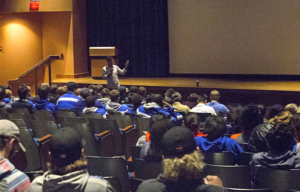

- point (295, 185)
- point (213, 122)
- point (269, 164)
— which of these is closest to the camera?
point (295, 185)

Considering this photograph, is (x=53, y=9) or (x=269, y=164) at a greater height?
(x=53, y=9)

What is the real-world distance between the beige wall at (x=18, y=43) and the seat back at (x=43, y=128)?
7835mm

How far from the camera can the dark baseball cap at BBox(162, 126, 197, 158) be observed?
6.06ft

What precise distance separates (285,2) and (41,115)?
7409 millimetres

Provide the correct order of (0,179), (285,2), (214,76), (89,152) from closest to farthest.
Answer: (0,179) → (89,152) → (285,2) → (214,76)

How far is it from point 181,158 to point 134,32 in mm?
10798

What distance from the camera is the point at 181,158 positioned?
1826 mm

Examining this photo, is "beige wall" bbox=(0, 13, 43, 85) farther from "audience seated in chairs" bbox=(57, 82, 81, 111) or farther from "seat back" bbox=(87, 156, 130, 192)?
"seat back" bbox=(87, 156, 130, 192)

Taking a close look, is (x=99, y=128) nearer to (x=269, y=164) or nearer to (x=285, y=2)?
(x=269, y=164)

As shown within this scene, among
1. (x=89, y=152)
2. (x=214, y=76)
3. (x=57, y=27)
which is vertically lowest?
(x=89, y=152)

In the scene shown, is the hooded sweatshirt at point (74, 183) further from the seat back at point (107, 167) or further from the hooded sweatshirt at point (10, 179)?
the seat back at point (107, 167)

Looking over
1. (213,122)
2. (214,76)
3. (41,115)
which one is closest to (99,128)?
(41,115)

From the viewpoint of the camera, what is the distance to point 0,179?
195 centimetres

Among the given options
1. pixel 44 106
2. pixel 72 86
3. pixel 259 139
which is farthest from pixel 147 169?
pixel 72 86
